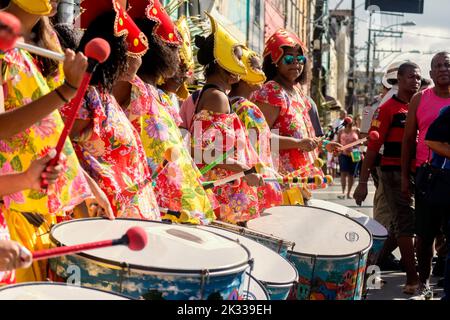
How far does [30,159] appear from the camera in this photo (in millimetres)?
2568

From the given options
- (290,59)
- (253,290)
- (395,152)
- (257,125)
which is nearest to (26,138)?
(253,290)

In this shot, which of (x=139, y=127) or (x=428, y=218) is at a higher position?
(x=139, y=127)

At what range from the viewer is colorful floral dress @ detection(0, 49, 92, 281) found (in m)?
2.56

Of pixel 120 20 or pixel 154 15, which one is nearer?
pixel 120 20

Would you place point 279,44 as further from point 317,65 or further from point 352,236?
point 317,65

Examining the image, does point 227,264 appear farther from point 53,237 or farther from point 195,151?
point 195,151

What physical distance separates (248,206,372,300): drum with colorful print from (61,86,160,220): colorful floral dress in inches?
40.5

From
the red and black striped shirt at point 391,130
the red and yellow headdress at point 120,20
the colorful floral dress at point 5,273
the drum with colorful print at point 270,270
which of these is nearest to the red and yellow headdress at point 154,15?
the red and yellow headdress at point 120,20

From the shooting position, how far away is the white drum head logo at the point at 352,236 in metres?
4.46

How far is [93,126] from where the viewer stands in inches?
126

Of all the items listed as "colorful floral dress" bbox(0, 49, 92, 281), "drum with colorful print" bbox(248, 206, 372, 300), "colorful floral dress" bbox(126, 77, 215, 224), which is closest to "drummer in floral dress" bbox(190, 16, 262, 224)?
"drum with colorful print" bbox(248, 206, 372, 300)

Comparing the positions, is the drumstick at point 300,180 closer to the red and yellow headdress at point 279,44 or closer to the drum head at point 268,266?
the drum head at point 268,266

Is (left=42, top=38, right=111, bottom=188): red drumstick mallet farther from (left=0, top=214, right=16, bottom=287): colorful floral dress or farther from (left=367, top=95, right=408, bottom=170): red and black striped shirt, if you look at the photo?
(left=367, top=95, right=408, bottom=170): red and black striped shirt

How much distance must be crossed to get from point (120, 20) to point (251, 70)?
177cm
